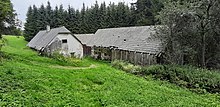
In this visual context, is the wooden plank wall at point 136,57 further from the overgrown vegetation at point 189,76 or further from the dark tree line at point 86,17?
the dark tree line at point 86,17

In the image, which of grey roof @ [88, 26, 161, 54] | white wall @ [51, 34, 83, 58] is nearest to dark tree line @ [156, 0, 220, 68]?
grey roof @ [88, 26, 161, 54]

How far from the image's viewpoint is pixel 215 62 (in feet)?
78.2

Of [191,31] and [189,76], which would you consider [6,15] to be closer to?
[189,76]

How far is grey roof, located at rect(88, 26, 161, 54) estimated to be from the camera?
27562mm

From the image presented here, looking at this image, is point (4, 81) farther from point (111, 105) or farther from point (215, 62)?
point (215, 62)

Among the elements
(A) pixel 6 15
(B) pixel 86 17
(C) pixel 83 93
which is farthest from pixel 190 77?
(B) pixel 86 17

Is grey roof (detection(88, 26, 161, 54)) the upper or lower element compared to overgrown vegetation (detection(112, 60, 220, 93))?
upper

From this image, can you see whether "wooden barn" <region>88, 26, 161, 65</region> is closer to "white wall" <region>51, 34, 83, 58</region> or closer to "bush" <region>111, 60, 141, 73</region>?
"bush" <region>111, 60, 141, 73</region>

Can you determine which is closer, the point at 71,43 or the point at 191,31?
the point at 191,31

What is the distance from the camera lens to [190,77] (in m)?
18.0

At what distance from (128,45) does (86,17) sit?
35.2 metres

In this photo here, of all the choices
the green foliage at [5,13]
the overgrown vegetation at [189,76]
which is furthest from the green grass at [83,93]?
the green foliage at [5,13]

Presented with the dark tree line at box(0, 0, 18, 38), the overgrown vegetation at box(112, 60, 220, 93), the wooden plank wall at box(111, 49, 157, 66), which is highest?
the dark tree line at box(0, 0, 18, 38)

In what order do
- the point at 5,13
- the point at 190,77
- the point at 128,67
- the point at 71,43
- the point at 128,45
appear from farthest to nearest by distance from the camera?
the point at 71,43 → the point at 128,45 → the point at 128,67 → the point at 5,13 → the point at 190,77
